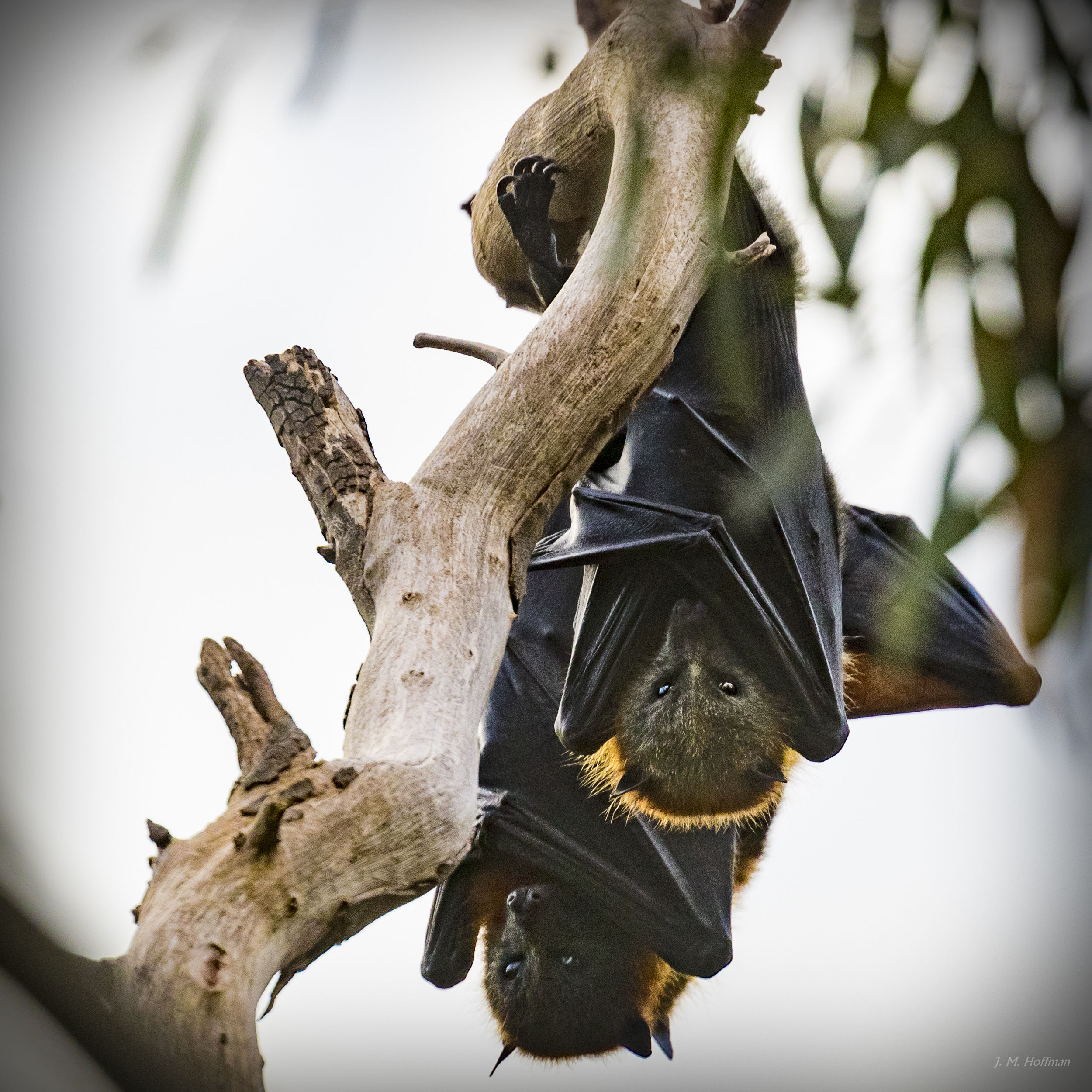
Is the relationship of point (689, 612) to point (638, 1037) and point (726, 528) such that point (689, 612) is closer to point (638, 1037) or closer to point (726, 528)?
point (726, 528)

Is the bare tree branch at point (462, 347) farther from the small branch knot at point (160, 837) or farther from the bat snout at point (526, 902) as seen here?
the bat snout at point (526, 902)

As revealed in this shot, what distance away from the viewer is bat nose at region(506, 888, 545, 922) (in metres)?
3.26

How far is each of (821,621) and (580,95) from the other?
1.42 metres

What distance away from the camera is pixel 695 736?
2967 mm

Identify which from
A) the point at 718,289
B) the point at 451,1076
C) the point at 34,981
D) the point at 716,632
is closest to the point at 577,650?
the point at 716,632

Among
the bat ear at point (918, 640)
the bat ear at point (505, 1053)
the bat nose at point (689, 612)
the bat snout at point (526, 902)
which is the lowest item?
the bat ear at point (505, 1053)

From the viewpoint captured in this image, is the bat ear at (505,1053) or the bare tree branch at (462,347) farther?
the bat ear at (505,1053)

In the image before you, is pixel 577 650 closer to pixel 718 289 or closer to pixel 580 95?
pixel 718 289

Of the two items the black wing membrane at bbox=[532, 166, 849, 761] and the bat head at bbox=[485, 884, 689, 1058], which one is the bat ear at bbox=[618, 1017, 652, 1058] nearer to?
the bat head at bbox=[485, 884, 689, 1058]

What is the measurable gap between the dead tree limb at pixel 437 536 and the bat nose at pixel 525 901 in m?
1.85

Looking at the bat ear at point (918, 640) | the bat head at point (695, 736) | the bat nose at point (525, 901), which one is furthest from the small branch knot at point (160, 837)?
the bat nose at point (525, 901)

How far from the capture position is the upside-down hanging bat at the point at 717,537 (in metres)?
2.43

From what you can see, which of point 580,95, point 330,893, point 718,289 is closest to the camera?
point 330,893

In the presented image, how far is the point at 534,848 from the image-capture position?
2938 millimetres
